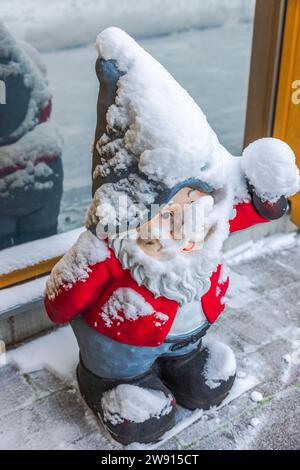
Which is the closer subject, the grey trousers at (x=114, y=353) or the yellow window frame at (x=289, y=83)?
the grey trousers at (x=114, y=353)

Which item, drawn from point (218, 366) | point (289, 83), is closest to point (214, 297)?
point (218, 366)

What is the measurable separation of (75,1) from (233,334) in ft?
4.06

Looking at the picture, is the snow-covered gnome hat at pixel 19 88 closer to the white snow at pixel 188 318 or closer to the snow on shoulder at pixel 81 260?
the snow on shoulder at pixel 81 260

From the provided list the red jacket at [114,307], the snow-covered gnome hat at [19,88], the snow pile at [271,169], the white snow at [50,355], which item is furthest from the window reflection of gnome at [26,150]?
the snow pile at [271,169]

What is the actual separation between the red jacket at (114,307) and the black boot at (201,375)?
23 centimetres

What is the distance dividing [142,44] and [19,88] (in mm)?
508

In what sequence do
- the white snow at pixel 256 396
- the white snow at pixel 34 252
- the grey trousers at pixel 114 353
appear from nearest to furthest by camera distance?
1. the grey trousers at pixel 114 353
2. the white snow at pixel 256 396
3. the white snow at pixel 34 252

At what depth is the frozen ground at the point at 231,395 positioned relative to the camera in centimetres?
165

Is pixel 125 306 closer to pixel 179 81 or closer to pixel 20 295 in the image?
pixel 20 295

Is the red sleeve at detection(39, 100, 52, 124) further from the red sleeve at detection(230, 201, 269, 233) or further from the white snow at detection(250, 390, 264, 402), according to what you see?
the white snow at detection(250, 390, 264, 402)

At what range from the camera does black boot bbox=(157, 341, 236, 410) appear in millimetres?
1693

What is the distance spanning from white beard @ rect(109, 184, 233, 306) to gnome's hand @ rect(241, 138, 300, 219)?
0.08 m

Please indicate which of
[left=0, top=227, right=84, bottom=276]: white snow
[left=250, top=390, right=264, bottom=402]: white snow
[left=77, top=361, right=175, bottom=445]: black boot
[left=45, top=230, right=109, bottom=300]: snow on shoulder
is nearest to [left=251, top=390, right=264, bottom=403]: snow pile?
[left=250, top=390, right=264, bottom=402]: white snow

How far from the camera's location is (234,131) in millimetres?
2562
